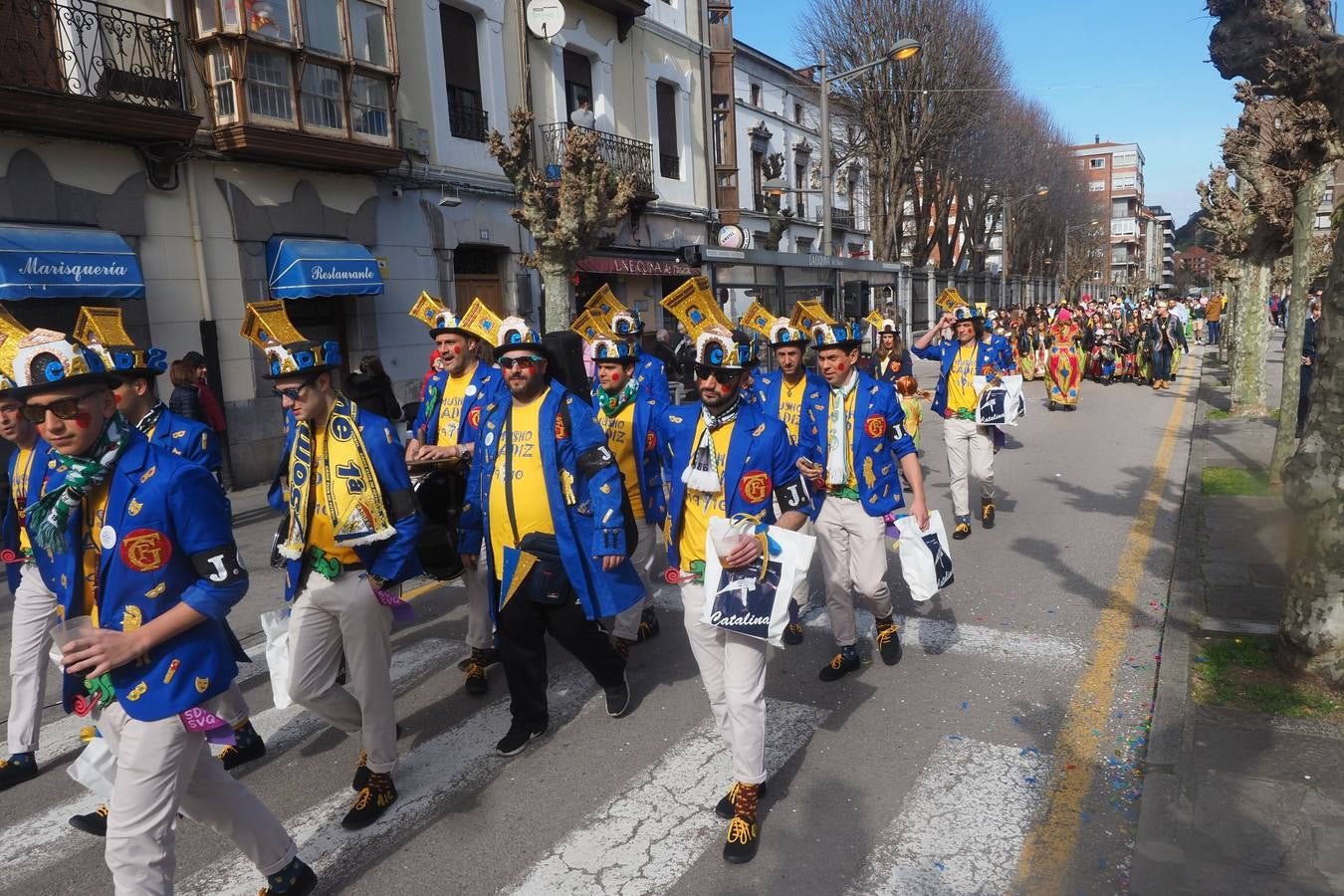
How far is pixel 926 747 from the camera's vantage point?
14.1 ft

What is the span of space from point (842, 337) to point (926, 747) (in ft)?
7.32

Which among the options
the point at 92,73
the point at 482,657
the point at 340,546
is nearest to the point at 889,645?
the point at 482,657

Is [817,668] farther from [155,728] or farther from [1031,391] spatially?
[1031,391]

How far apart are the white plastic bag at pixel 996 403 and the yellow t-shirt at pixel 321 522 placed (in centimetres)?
613

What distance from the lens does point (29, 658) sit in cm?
443

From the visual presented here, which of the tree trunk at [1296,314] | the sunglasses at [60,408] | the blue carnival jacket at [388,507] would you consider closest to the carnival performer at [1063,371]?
the tree trunk at [1296,314]

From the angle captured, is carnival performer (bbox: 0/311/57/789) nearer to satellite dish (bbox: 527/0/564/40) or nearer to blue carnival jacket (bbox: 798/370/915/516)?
blue carnival jacket (bbox: 798/370/915/516)

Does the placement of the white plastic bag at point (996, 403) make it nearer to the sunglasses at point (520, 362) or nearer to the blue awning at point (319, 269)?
the sunglasses at point (520, 362)

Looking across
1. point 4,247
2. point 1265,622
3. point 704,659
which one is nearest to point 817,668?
point 704,659

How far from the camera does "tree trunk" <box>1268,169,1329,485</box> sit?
359 inches

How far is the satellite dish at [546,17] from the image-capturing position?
17.9 meters

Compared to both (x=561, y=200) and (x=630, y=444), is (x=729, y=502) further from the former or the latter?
(x=561, y=200)

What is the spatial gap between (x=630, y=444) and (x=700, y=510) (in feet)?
6.39

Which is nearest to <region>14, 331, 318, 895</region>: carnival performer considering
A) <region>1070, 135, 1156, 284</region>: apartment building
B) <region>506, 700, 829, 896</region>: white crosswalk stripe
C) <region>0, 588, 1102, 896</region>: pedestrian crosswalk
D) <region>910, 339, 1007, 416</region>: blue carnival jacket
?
<region>0, 588, 1102, 896</region>: pedestrian crosswalk
